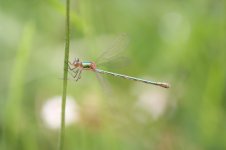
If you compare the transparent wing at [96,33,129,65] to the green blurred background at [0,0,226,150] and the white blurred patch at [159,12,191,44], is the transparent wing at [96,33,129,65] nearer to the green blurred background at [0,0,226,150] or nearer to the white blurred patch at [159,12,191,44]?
the green blurred background at [0,0,226,150]

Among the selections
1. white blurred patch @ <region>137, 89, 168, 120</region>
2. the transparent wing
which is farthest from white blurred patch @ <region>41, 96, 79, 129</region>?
the transparent wing

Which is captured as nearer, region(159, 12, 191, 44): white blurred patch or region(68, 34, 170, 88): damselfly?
region(68, 34, 170, 88): damselfly

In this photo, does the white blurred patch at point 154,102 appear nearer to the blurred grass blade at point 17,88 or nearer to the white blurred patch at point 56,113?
the white blurred patch at point 56,113

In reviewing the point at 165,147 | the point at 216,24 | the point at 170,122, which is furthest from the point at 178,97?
the point at 216,24

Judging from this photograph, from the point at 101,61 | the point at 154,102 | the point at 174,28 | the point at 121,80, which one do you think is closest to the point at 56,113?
the point at 154,102

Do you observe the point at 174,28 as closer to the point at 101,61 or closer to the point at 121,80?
the point at 121,80

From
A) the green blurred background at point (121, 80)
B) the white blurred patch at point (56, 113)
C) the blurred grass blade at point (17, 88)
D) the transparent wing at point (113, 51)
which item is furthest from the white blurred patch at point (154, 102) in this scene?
the transparent wing at point (113, 51)
